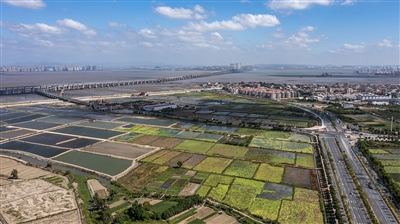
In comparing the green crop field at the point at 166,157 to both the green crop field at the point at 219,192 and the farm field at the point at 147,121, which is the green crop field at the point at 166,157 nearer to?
the green crop field at the point at 219,192

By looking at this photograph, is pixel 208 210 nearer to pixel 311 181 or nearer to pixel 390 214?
pixel 311 181

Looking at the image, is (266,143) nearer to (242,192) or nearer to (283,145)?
(283,145)

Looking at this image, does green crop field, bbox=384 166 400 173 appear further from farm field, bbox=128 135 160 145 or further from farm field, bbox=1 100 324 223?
farm field, bbox=128 135 160 145

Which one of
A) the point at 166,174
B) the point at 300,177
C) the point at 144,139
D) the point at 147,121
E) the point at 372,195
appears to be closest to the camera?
the point at 372,195

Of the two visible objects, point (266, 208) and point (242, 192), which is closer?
point (266, 208)

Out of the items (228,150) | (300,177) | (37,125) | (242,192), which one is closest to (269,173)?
(300,177)

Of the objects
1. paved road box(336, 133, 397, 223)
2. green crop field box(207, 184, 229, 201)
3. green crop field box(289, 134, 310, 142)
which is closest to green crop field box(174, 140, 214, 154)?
green crop field box(207, 184, 229, 201)
